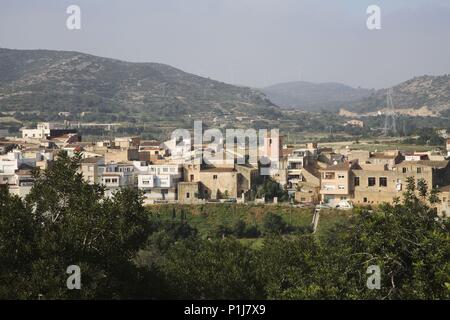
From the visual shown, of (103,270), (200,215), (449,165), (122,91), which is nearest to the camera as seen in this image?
(103,270)

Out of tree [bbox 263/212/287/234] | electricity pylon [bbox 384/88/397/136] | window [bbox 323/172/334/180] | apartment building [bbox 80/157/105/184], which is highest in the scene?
electricity pylon [bbox 384/88/397/136]

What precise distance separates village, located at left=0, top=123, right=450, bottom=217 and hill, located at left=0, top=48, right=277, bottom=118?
5187 centimetres

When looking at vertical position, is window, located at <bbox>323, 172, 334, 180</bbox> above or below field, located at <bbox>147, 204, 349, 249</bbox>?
above

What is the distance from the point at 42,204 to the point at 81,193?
0.68 meters

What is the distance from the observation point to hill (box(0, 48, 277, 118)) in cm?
9575

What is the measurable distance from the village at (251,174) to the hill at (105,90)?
170ft

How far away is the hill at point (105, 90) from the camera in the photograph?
314 ft

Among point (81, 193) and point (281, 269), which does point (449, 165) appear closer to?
point (281, 269)

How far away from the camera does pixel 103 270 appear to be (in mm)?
12688

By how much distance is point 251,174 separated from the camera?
34.0 metres

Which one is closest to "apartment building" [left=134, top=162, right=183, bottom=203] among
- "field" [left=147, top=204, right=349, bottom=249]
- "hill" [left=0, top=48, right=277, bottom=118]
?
"field" [left=147, top=204, right=349, bottom=249]

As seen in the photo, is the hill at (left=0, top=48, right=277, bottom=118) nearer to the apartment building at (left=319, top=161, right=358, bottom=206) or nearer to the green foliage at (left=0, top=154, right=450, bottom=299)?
the apartment building at (left=319, top=161, right=358, bottom=206)

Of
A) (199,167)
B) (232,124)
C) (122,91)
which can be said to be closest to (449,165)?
(199,167)

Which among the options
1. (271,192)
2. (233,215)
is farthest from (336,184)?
(233,215)
